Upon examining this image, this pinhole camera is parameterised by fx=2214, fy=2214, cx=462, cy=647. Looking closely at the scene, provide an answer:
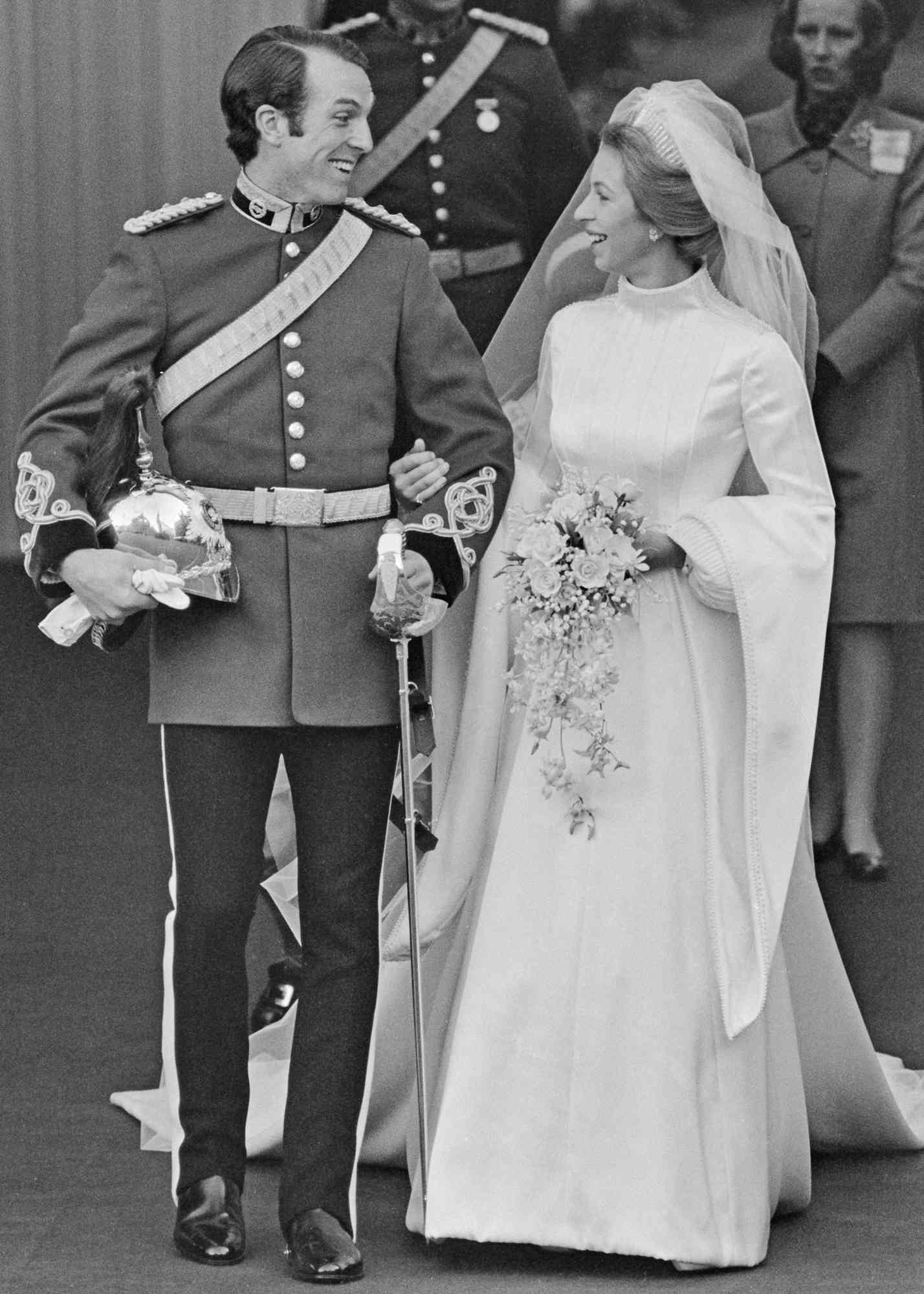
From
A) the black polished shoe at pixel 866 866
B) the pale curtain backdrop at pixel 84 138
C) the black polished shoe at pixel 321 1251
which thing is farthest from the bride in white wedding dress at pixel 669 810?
the pale curtain backdrop at pixel 84 138

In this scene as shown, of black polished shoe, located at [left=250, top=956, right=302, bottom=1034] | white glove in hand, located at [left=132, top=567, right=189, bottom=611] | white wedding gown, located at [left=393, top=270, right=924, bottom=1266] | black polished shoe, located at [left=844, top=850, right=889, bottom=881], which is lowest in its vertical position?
black polished shoe, located at [left=844, top=850, right=889, bottom=881]

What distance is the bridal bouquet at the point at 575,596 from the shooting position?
9.90ft

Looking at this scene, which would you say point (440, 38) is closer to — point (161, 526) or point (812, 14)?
point (812, 14)

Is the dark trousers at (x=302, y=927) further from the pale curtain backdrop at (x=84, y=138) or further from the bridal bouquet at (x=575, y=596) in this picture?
the pale curtain backdrop at (x=84, y=138)

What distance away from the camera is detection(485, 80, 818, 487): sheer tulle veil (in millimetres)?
3195

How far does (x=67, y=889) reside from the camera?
535 cm

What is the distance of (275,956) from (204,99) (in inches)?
162

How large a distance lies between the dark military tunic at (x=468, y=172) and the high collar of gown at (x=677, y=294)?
188 cm

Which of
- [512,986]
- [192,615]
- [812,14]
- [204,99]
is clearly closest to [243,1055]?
[512,986]

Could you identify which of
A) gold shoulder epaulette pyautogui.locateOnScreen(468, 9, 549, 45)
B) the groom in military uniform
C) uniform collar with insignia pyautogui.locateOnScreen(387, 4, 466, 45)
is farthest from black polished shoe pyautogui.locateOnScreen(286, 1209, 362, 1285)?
gold shoulder epaulette pyautogui.locateOnScreen(468, 9, 549, 45)

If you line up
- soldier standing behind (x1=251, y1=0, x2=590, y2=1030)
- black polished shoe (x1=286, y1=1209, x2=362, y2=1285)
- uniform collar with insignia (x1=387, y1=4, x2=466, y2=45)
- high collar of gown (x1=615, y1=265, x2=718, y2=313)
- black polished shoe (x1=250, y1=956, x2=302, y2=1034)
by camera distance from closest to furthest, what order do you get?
black polished shoe (x1=286, y1=1209, x2=362, y2=1285) → high collar of gown (x1=615, y1=265, x2=718, y2=313) → black polished shoe (x1=250, y1=956, x2=302, y2=1034) → soldier standing behind (x1=251, y1=0, x2=590, y2=1030) → uniform collar with insignia (x1=387, y1=4, x2=466, y2=45)

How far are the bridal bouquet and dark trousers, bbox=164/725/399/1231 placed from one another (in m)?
0.23

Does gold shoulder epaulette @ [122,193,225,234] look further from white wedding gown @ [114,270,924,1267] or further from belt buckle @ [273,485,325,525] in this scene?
white wedding gown @ [114,270,924,1267]

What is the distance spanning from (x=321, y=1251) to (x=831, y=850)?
268cm
